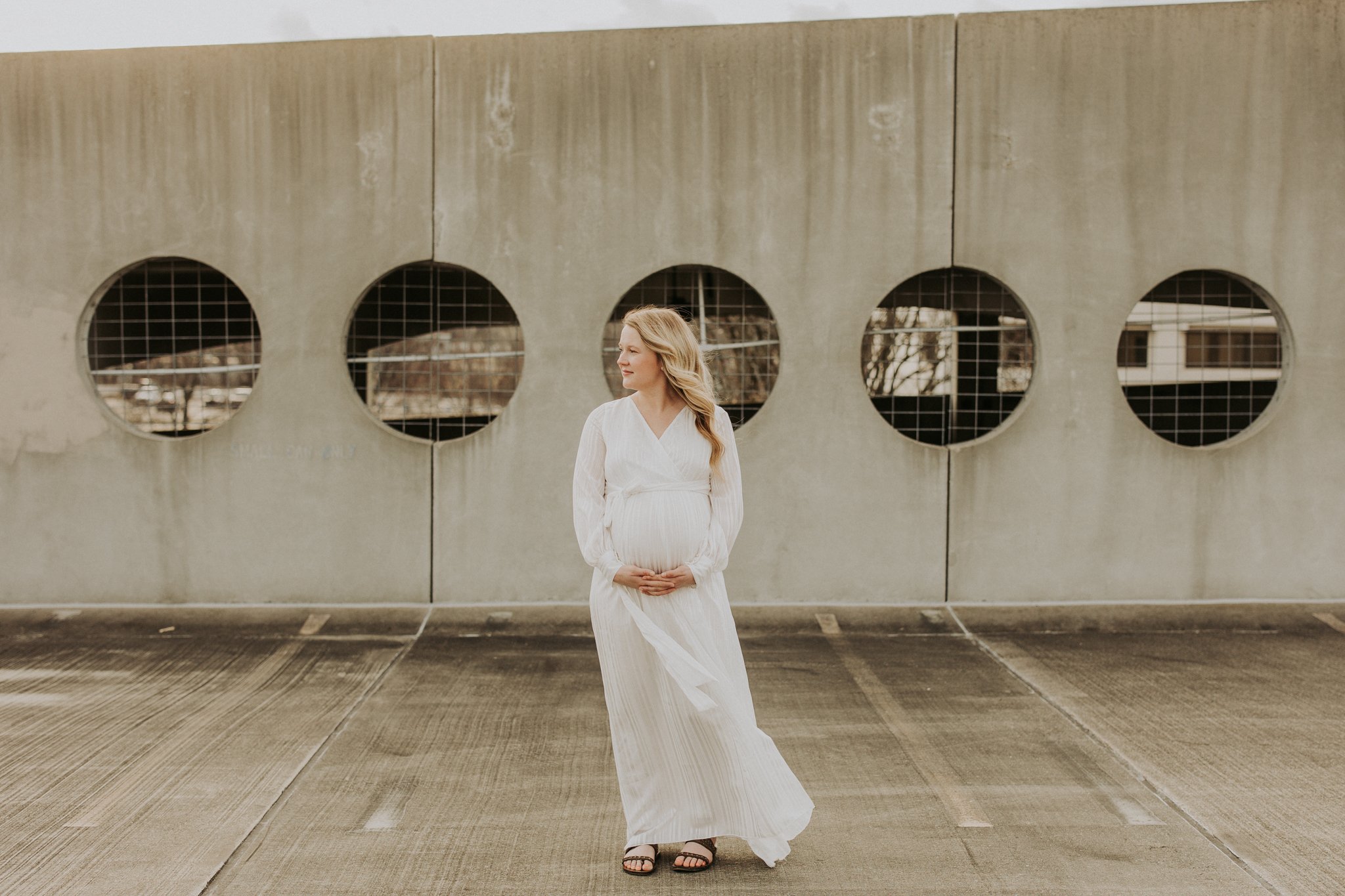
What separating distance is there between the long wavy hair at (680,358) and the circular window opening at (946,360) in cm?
425

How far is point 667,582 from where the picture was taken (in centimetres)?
347

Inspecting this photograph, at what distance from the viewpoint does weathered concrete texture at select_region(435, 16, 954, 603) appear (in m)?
7.46

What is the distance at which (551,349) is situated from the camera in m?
7.54

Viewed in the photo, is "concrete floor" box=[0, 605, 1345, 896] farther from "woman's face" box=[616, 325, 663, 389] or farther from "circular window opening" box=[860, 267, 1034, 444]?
"circular window opening" box=[860, 267, 1034, 444]

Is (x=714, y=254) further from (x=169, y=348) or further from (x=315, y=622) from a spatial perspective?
(x=169, y=348)

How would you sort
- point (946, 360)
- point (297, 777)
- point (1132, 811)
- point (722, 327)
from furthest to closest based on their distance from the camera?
point (946, 360), point (722, 327), point (297, 777), point (1132, 811)

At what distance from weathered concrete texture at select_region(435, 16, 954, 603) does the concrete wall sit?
0.9 inches

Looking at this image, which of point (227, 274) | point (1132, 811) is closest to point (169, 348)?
point (227, 274)

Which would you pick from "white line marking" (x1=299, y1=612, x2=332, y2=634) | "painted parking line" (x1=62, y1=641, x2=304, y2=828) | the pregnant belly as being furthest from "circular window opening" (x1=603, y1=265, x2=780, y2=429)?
the pregnant belly

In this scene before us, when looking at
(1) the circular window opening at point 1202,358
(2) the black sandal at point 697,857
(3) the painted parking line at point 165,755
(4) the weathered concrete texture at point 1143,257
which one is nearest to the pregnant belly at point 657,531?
(2) the black sandal at point 697,857

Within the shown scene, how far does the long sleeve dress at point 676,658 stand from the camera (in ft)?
11.4

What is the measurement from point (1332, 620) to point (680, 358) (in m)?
5.96

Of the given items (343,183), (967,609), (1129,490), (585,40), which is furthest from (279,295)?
(1129,490)

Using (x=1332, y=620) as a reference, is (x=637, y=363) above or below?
above
